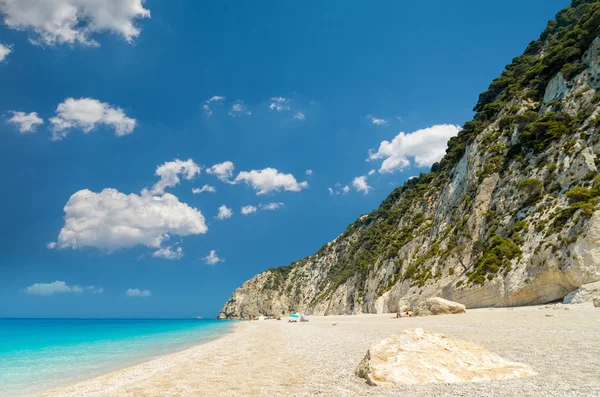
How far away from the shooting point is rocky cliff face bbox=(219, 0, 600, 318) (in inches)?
966

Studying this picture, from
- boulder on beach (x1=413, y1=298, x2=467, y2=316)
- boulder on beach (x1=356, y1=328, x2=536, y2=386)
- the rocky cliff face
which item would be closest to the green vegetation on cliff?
the rocky cliff face

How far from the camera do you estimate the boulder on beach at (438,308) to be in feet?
81.1

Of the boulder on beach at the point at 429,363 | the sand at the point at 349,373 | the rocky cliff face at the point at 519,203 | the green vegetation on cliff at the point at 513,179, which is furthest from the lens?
the green vegetation on cliff at the point at 513,179

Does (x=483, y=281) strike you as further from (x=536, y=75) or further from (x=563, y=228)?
(x=536, y=75)

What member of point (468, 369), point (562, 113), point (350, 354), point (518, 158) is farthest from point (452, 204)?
point (468, 369)

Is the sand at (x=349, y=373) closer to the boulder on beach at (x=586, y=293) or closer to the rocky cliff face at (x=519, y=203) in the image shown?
the boulder on beach at (x=586, y=293)

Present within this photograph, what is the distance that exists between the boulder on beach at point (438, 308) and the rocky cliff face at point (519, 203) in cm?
474

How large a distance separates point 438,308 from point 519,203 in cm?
1550

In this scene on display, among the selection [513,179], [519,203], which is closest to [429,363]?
[519,203]

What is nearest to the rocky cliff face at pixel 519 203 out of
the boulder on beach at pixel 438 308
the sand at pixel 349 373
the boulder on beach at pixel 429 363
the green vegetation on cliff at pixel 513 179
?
the green vegetation on cliff at pixel 513 179

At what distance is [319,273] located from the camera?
114562 millimetres

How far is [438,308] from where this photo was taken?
25328mm

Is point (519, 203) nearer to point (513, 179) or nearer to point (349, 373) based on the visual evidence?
point (513, 179)

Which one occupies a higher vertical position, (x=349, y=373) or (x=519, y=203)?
(x=519, y=203)
